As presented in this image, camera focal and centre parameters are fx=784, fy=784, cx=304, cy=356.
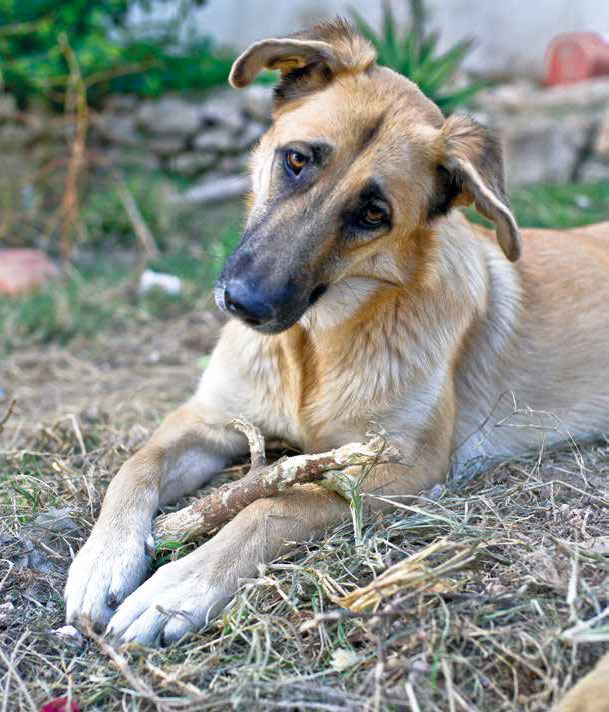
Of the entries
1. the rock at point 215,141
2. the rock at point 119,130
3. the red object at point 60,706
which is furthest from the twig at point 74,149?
the red object at point 60,706

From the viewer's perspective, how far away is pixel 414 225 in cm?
271

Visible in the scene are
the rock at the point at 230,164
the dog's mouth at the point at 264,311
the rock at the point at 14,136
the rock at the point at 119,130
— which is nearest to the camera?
the dog's mouth at the point at 264,311

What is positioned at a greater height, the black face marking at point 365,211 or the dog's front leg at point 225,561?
the black face marking at point 365,211

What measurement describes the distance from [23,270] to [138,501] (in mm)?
3965

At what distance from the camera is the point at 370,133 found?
2.58 m

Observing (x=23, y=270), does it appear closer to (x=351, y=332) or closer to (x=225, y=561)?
(x=351, y=332)

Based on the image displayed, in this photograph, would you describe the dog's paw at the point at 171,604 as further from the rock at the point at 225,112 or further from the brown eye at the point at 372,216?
the rock at the point at 225,112

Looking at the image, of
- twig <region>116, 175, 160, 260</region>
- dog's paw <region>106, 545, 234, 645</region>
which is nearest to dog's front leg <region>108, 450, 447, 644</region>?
dog's paw <region>106, 545, 234, 645</region>

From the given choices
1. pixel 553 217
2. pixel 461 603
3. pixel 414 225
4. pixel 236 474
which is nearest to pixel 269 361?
pixel 236 474

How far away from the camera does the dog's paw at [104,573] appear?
229 centimetres

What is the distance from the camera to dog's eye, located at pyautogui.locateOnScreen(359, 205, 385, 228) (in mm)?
2582

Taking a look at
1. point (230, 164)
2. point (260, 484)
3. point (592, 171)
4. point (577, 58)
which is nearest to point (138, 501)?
point (260, 484)

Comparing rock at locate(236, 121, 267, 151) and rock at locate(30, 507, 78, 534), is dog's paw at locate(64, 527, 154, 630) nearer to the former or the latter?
rock at locate(30, 507, 78, 534)

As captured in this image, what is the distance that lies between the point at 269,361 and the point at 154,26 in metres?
5.81
